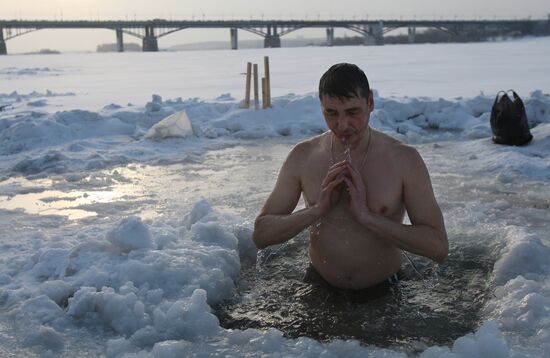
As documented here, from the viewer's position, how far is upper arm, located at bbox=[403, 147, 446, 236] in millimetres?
2494

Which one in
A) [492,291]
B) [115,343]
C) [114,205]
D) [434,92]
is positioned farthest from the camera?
[434,92]

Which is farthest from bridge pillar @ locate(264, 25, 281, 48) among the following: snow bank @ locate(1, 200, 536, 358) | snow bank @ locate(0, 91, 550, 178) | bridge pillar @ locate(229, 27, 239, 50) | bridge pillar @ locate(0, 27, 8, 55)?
snow bank @ locate(1, 200, 536, 358)

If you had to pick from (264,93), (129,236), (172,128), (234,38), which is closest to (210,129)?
(172,128)

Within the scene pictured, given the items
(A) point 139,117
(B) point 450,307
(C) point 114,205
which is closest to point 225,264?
(B) point 450,307

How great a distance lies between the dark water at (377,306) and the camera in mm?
2496

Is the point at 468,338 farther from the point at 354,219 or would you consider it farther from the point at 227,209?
the point at 227,209

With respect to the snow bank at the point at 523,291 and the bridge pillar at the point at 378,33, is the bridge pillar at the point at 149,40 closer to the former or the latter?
the bridge pillar at the point at 378,33

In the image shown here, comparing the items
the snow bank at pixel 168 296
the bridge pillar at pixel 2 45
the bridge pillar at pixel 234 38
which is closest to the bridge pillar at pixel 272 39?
the bridge pillar at pixel 234 38

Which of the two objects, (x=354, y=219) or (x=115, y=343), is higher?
(x=354, y=219)

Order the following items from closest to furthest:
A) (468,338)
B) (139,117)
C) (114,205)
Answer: (468,338) → (114,205) → (139,117)

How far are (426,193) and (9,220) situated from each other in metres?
3.22

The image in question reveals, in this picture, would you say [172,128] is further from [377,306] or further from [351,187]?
[351,187]

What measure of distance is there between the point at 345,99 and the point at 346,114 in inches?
3.2

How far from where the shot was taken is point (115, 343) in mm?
2354
